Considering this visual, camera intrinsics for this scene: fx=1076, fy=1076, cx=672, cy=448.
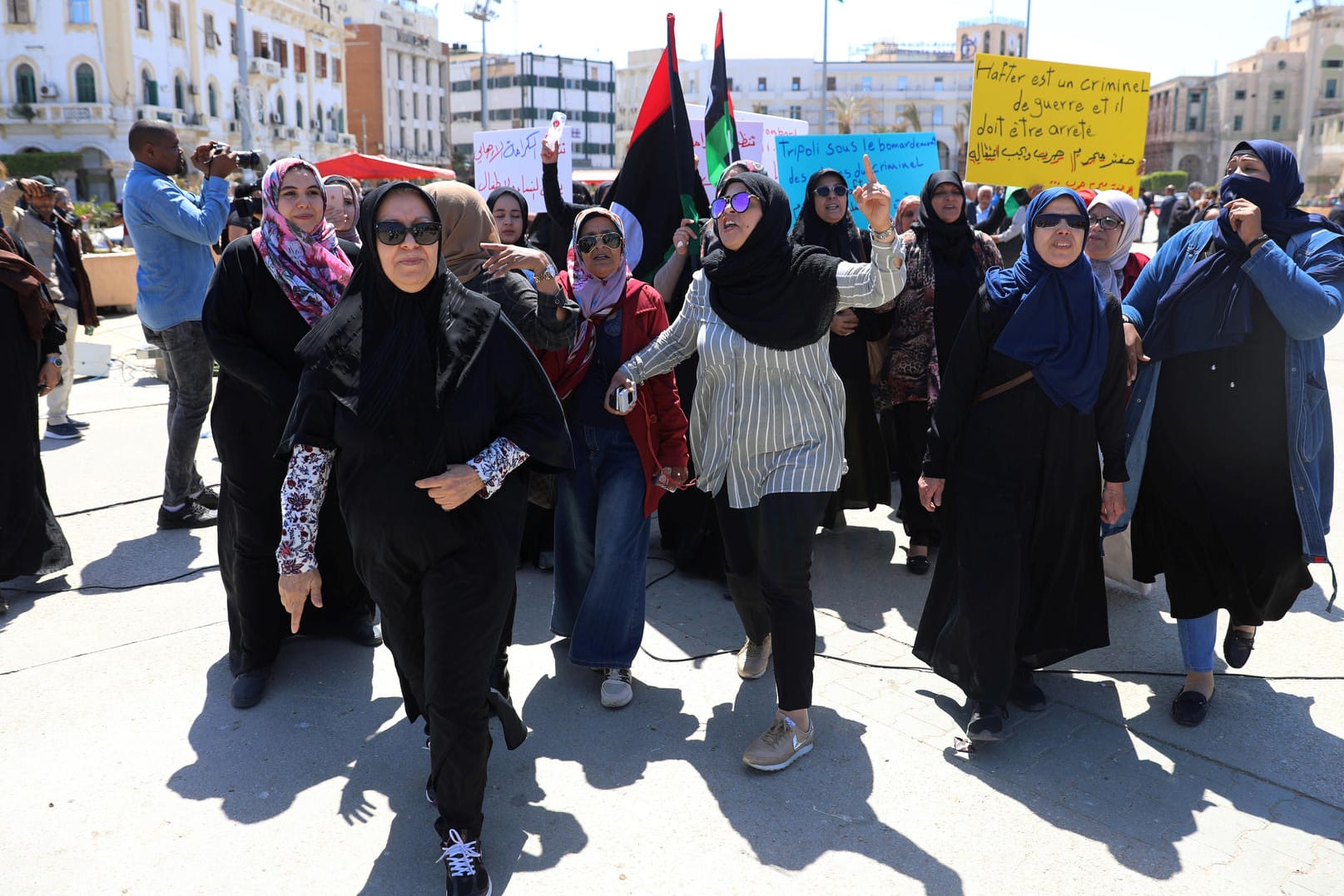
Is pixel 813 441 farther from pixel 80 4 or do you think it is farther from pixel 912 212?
pixel 80 4

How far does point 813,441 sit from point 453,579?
1310mm

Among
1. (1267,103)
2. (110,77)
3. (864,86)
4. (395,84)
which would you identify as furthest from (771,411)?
(864,86)

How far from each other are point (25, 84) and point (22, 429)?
5629cm

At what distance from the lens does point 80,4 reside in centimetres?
4969

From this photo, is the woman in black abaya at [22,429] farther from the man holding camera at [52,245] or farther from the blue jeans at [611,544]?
the man holding camera at [52,245]

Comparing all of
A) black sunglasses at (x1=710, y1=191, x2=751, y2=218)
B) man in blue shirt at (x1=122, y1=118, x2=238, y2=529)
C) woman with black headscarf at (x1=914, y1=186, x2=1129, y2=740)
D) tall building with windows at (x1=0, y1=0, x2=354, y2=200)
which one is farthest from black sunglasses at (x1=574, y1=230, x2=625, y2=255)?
tall building with windows at (x1=0, y1=0, x2=354, y2=200)

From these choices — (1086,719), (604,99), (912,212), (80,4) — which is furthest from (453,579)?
(604,99)

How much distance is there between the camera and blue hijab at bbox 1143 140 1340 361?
366 cm

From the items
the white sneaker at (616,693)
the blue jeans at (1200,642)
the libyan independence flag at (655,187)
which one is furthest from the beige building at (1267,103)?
the white sneaker at (616,693)

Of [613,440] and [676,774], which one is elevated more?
[613,440]

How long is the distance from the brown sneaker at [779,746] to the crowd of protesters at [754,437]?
0.01 m

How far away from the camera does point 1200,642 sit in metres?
3.86

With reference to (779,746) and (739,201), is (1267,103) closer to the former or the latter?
(739,201)

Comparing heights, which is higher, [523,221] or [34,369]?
[523,221]
